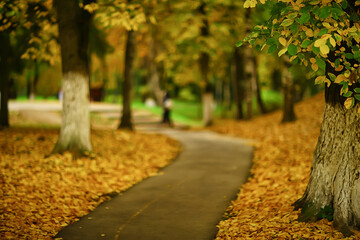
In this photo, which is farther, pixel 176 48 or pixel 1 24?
pixel 176 48

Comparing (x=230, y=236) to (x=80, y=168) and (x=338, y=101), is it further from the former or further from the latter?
(x=80, y=168)

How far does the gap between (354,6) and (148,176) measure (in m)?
6.47

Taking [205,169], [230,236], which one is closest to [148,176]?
[205,169]

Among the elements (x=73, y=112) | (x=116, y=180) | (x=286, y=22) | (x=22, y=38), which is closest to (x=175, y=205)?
(x=116, y=180)

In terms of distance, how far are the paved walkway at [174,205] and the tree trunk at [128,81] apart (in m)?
5.59

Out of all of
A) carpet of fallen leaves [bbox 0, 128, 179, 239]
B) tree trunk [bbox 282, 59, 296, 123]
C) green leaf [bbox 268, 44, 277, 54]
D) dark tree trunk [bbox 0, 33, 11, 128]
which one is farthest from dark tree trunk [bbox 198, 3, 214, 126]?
green leaf [bbox 268, 44, 277, 54]

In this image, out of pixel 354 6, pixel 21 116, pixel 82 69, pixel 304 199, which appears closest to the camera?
pixel 354 6

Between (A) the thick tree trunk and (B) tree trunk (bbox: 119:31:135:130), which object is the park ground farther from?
(B) tree trunk (bbox: 119:31:135:130)

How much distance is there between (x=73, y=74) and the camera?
1005cm

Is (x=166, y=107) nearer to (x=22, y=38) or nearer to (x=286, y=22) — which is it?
(x=22, y=38)

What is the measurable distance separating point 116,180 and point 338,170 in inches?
214

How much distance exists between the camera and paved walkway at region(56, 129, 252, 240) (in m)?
5.93

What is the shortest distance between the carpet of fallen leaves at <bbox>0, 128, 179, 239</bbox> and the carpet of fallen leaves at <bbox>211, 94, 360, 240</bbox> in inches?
112

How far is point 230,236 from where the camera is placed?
5699mm
